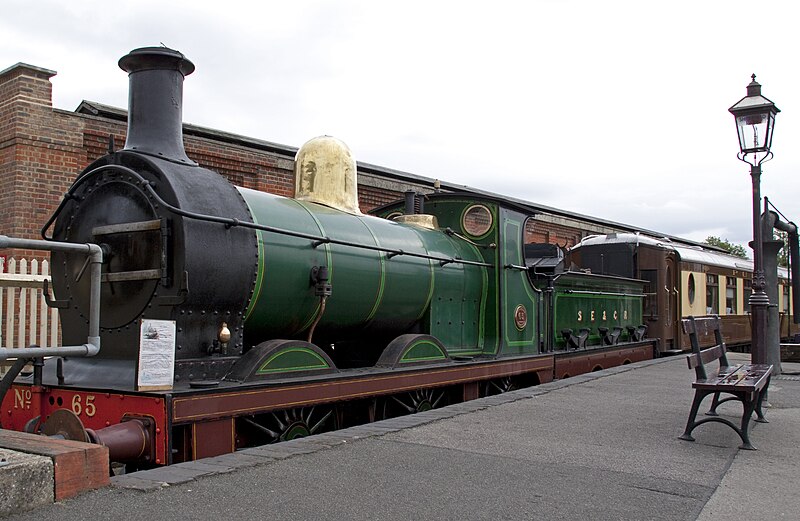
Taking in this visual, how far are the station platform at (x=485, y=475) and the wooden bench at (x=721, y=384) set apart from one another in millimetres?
159

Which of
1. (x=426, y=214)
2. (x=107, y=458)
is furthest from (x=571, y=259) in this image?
(x=107, y=458)

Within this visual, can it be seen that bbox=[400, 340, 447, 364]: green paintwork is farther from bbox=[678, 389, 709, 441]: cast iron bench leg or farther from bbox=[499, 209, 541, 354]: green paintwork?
bbox=[678, 389, 709, 441]: cast iron bench leg

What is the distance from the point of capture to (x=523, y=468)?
4355mm

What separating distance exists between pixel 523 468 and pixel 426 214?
4.76 meters

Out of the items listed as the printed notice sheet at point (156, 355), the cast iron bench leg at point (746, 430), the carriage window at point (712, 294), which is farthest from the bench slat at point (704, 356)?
the carriage window at point (712, 294)

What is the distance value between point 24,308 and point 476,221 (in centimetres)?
542

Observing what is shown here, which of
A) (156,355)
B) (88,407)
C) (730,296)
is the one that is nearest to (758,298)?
(156,355)

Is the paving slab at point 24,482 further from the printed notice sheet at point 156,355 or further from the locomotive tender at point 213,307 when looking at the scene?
the printed notice sheet at point 156,355

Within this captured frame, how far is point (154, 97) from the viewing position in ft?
17.4

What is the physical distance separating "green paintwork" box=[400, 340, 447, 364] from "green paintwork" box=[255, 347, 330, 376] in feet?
3.92

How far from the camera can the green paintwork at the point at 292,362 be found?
5.15m

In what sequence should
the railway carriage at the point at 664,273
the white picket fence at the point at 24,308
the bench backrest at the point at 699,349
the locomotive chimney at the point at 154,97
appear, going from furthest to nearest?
1. the railway carriage at the point at 664,273
2. the white picket fence at the point at 24,308
3. the bench backrest at the point at 699,349
4. the locomotive chimney at the point at 154,97

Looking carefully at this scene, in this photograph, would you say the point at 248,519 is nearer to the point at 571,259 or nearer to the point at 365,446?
the point at 365,446

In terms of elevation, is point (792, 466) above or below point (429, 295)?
below
